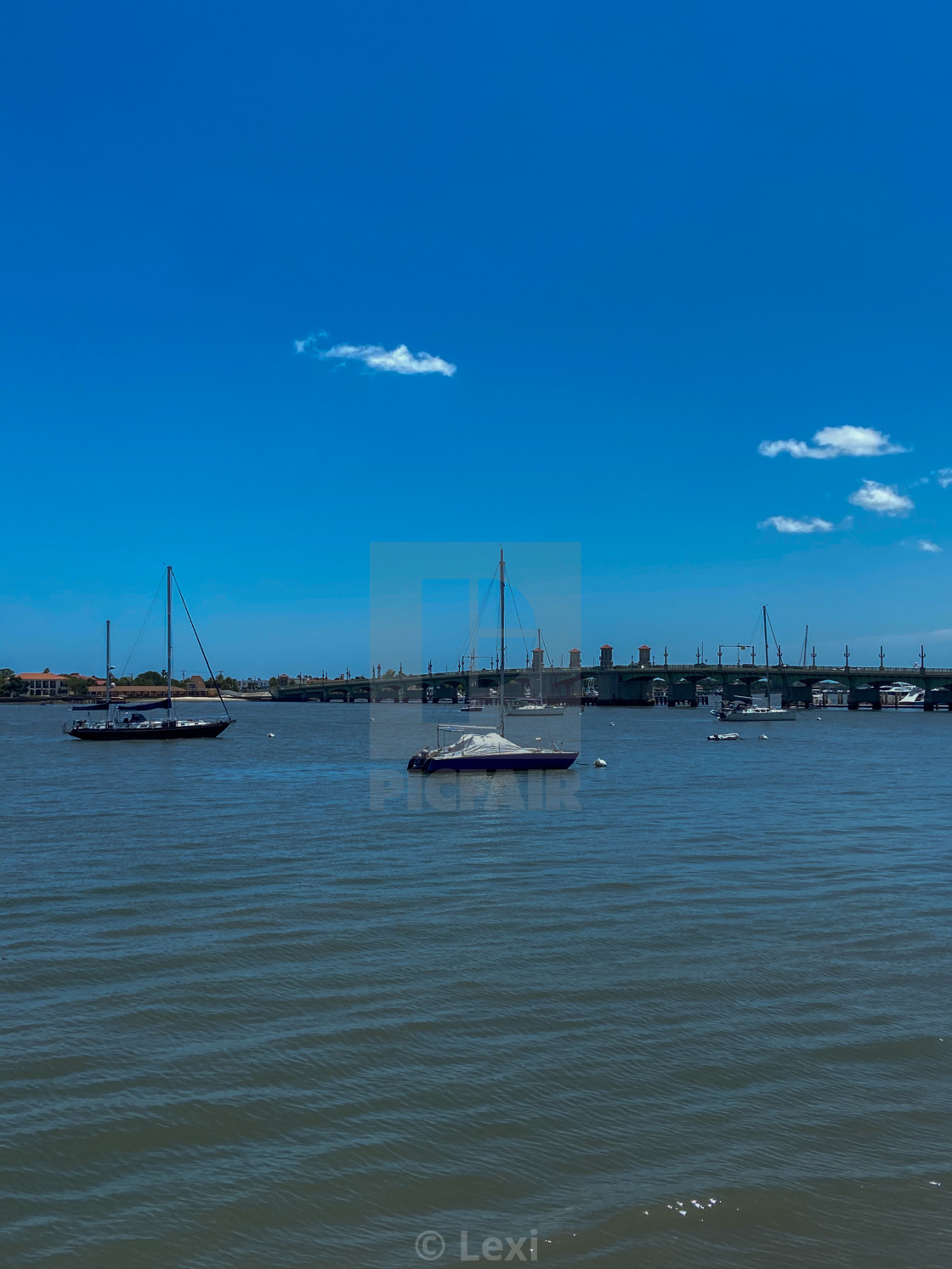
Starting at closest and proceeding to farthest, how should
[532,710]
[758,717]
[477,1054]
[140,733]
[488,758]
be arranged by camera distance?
[477,1054] < [488,758] < [140,733] < [758,717] < [532,710]

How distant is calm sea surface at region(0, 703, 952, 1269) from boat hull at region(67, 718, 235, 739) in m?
58.0

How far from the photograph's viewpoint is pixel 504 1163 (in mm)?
8328

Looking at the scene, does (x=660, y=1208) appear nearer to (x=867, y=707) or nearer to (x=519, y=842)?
(x=519, y=842)

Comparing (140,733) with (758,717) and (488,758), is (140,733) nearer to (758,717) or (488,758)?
(488,758)

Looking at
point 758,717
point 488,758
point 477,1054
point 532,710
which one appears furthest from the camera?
point 532,710

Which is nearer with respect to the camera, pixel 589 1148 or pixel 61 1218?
pixel 61 1218

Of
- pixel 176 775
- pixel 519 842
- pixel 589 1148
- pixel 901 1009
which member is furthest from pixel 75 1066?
pixel 176 775

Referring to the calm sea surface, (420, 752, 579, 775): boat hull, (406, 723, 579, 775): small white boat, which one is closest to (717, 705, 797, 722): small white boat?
(406, 723, 579, 775): small white boat

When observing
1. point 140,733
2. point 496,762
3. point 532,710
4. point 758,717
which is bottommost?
point 758,717

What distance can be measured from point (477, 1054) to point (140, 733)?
7603cm

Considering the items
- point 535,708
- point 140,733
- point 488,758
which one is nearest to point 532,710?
point 535,708

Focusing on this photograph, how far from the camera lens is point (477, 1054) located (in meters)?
10.8

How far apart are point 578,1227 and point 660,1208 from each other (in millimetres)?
770

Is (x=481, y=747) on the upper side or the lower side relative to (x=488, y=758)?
upper
